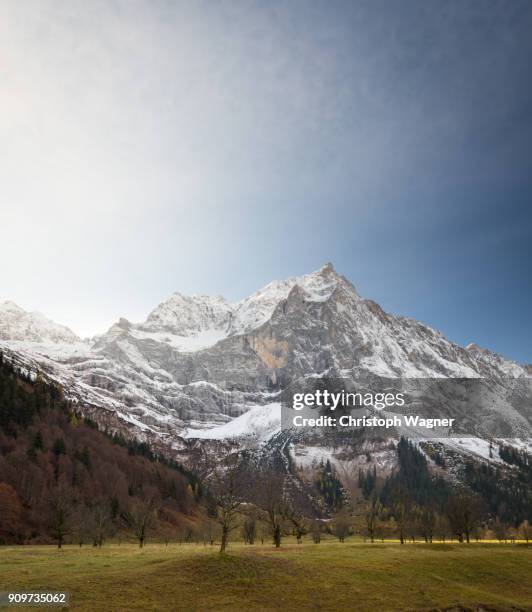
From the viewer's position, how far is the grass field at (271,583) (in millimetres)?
37656

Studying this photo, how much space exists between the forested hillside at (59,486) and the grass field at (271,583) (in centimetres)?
4653

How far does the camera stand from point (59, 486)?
124 metres

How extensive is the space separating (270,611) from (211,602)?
4.66 m

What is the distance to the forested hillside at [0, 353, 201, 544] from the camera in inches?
3981

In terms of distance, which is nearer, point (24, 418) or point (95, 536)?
point (95, 536)

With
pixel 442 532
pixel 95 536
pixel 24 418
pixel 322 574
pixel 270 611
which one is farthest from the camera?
pixel 24 418

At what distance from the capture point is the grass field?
37.7 metres

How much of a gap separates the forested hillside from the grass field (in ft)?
153

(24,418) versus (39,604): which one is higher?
(24,418)

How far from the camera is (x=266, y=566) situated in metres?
48.0

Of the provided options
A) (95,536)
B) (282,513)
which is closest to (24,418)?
(95,536)

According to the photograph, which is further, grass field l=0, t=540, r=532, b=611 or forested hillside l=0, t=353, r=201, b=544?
forested hillside l=0, t=353, r=201, b=544

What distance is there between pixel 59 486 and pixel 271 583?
9860cm

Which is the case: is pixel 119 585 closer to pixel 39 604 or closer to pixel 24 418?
pixel 39 604
